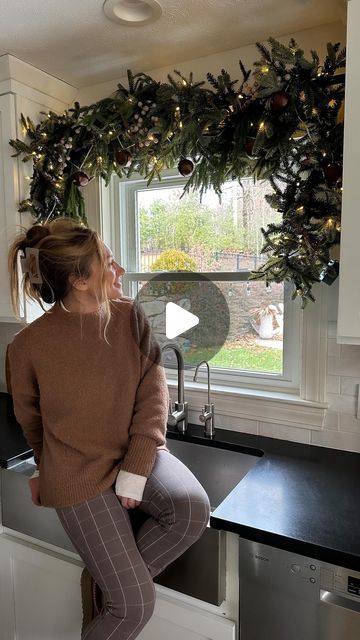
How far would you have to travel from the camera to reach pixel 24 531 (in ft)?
4.74

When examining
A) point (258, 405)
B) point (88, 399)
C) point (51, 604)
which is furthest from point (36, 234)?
point (51, 604)

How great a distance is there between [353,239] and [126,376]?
2.04 feet

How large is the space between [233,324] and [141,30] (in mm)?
998

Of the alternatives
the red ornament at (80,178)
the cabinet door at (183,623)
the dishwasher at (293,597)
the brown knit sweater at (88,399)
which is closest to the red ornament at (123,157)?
the red ornament at (80,178)

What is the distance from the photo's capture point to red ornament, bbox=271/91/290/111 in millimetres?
1146

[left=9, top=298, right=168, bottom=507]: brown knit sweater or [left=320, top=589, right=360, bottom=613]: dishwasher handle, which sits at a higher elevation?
[left=9, top=298, right=168, bottom=507]: brown knit sweater

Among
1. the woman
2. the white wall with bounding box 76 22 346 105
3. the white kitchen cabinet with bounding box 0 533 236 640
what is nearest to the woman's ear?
the woman

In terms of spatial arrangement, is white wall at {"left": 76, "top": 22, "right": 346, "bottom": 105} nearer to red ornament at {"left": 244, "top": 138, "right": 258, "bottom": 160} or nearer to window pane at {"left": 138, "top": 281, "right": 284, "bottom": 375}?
red ornament at {"left": 244, "top": 138, "right": 258, "bottom": 160}

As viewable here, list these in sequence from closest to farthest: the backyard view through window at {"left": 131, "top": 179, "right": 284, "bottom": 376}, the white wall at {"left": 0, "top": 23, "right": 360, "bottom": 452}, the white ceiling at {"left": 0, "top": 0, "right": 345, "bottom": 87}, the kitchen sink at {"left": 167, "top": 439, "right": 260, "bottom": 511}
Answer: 1. the white ceiling at {"left": 0, "top": 0, "right": 345, "bottom": 87}
2. the white wall at {"left": 0, "top": 23, "right": 360, "bottom": 452}
3. the kitchen sink at {"left": 167, "top": 439, "right": 260, "bottom": 511}
4. the backyard view through window at {"left": 131, "top": 179, "right": 284, "bottom": 376}

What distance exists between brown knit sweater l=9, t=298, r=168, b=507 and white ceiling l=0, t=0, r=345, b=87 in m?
0.88

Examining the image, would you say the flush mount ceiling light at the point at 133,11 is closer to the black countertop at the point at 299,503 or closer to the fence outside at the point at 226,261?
the fence outside at the point at 226,261

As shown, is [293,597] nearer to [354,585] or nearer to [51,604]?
[354,585]

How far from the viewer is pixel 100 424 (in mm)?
1062

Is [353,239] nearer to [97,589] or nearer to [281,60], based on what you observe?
[281,60]
